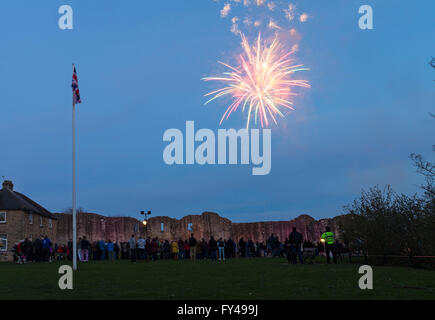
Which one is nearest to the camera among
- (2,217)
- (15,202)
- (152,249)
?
(152,249)

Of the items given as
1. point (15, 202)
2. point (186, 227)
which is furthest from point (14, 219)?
point (186, 227)

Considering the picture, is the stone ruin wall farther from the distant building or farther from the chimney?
the chimney

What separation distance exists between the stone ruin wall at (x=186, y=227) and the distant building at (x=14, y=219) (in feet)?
27.3

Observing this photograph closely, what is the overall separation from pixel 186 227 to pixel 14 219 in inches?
913

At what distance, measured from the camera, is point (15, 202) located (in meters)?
48.5

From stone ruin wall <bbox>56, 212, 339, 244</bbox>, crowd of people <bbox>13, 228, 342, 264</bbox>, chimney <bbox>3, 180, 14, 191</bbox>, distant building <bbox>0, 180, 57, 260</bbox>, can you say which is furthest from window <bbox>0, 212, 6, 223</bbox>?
stone ruin wall <bbox>56, 212, 339, 244</bbox>

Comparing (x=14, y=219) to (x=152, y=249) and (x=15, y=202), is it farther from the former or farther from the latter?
(x=152, y=249)

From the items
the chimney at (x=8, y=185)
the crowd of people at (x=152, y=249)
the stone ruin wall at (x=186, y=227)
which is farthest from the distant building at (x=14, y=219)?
the stone ruin wall at (x=186, y=227)

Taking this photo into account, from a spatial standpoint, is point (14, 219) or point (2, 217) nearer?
point (14, 219)

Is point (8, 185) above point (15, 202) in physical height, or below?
above
